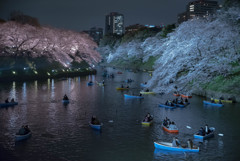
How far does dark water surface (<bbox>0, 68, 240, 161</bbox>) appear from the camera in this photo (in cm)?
2016

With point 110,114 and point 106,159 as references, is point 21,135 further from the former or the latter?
point 110,114

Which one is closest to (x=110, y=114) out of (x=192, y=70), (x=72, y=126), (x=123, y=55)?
(x=72, y=126)

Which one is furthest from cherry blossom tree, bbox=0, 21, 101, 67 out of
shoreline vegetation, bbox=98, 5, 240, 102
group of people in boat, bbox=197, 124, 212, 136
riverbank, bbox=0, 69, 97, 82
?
group of people in boat, bbox=197, 124, 212, 136

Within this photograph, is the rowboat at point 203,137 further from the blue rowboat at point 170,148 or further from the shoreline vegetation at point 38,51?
the shoreline vegetation at point 38,51

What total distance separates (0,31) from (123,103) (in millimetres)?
38693

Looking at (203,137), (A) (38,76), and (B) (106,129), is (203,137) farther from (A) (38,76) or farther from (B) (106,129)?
(A) (38,76)

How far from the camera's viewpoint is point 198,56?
2695 centimetres

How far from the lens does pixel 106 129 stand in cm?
2631

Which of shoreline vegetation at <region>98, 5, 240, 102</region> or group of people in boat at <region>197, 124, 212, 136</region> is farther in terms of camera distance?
shoreline vegetation at <region>98, 5, 240, 102</region>

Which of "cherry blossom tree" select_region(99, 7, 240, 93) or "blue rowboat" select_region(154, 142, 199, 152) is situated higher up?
"cherry blossom tree" select_region(99, 7, 240, 93)

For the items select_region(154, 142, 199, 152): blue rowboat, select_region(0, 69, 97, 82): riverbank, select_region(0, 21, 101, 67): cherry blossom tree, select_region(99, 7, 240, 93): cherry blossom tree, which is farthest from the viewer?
select_region(0, 21, 101, 67): cherry blossom tree

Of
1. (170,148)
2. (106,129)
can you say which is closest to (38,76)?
(106,129)

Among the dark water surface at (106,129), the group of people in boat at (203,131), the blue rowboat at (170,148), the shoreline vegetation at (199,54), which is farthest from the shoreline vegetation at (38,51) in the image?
the group of people in boat at (203,131)

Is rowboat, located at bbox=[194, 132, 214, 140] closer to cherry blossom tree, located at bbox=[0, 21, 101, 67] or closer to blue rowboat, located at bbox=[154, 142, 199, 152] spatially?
blue rowboat, located at bbox=[154, 142, 199, 152]
